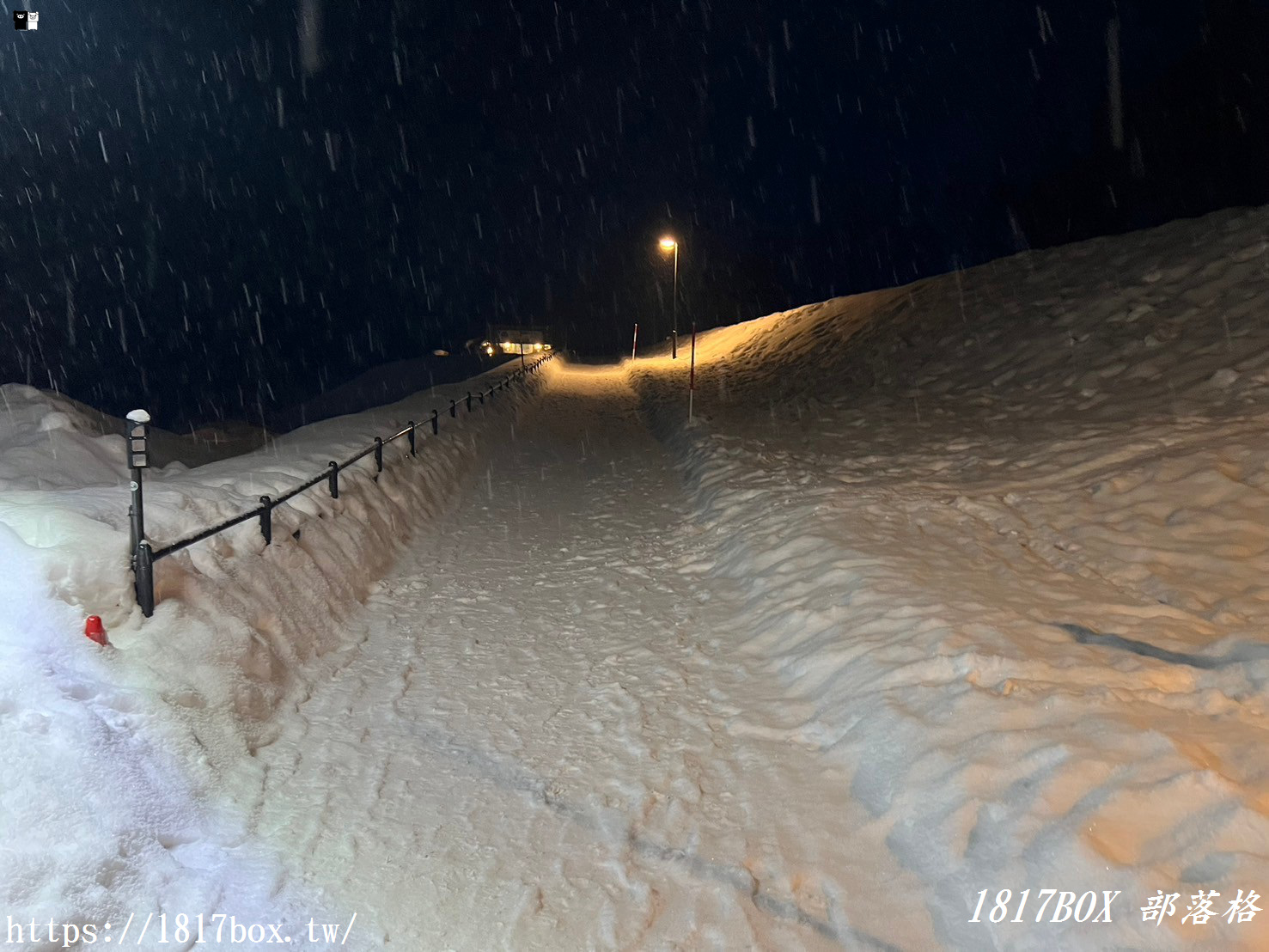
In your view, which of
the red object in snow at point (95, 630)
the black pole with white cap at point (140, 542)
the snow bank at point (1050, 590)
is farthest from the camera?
the black pole with white cap at point (140, 542)

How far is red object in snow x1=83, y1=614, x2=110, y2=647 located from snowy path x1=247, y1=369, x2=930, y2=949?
1149mm

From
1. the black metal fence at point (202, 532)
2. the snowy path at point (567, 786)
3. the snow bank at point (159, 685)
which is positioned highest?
the black metal fence at point (202, 532)

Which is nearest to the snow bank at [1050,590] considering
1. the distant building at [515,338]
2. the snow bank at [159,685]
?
the snow bank at [159,685]

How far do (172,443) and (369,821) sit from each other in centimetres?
2045

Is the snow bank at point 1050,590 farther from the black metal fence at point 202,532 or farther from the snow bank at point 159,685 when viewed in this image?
the black metal fence at point 202,532

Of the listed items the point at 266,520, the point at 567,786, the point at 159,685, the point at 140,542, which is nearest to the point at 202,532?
the point at 140,542

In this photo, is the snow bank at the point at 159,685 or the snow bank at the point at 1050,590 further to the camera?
the snow bank at the point at 1050,590

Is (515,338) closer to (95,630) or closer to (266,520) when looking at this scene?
(266,520)

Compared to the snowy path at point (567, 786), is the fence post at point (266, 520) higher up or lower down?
higher up

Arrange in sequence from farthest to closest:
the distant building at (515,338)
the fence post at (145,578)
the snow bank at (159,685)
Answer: the distant building at (515,338) < the fence post at (145,578) < the snow bank at (159,685)

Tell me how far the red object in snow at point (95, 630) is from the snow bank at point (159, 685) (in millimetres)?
47

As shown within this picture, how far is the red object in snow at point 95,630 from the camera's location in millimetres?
4434

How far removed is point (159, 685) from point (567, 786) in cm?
240

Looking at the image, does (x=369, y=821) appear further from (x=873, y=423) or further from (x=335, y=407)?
(x=335, y=407)
